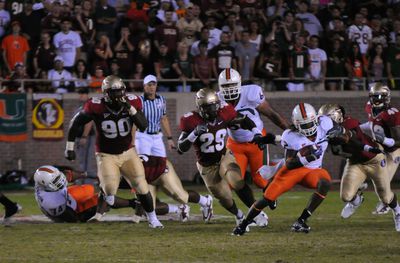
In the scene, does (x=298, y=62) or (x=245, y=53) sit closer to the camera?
(x=245, y=53)

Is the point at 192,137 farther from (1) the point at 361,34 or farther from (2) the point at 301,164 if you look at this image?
(1) the point at 361,34

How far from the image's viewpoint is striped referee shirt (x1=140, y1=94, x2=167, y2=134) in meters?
11.4

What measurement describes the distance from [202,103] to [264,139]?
0.71 metres

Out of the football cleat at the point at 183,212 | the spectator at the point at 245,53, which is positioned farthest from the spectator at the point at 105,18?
the football cleat at the point at 183,212

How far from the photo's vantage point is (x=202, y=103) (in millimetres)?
9359

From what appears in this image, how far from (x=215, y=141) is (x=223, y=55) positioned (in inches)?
251

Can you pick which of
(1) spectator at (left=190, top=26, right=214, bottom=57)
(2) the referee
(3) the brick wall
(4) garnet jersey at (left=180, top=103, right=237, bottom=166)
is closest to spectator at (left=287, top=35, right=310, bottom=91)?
(3) the brick wall

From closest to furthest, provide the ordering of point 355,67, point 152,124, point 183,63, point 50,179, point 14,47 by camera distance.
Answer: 1. point 50,179
2. point 152,124
3. point 14,47
4. point 183,63
5. point 355,67

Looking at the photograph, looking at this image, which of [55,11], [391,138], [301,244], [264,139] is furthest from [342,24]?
[301,244]

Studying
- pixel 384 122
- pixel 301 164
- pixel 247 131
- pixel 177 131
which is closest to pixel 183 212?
pixel 247 131

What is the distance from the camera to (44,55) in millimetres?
15477

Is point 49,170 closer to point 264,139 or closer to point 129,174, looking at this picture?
point 129,174

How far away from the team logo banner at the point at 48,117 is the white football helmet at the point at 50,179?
5.98 m

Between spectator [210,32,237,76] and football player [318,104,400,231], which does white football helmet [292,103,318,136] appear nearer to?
football player [318,104,400,231]
